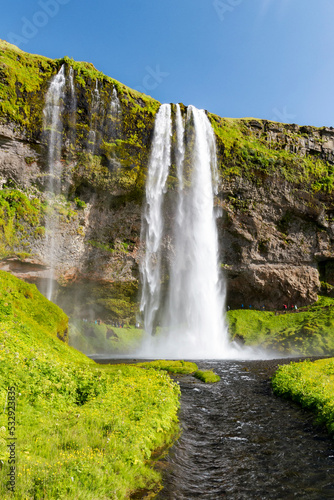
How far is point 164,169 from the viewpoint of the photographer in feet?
143

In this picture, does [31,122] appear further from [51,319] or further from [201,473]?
[201,473]

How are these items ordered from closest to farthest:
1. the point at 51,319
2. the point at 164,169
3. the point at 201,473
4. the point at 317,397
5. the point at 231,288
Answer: the point at 201,473 < the point at 317,397 < the point at 51,319 < the point at 164,169 < the point at 231,288

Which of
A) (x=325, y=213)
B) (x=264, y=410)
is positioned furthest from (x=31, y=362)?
(x=325, y=213)

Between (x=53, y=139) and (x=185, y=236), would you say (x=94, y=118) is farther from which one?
(x=185, y=236)

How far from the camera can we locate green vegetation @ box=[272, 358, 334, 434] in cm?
1049

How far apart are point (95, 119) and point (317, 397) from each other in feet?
132

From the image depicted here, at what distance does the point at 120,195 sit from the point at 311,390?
34717 mm

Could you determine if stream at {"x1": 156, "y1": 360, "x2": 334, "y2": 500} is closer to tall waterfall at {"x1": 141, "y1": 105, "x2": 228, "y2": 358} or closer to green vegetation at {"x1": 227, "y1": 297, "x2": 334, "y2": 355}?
green vegetation at {"x1": 227, "y1": 297, "x2": 334, "y2": 355}

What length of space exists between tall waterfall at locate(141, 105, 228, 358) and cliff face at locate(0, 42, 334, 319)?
5.46 ft

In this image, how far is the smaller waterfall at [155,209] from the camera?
4341 centimetres

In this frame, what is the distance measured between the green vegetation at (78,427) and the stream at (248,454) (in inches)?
29.9

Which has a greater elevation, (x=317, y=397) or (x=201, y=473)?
(x=317, y=397)

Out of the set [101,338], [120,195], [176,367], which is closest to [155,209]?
[120,195]

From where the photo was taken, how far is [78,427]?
7.29 m
